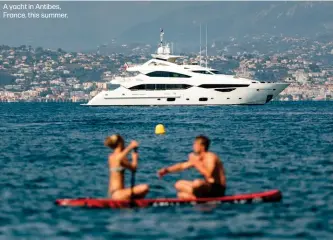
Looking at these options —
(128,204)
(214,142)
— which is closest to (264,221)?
(128,204)

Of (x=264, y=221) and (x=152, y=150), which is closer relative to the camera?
(x=264, y=221)

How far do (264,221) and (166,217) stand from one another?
6.83 feet

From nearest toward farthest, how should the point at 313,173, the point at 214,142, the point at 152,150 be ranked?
the point at 313,173
the point at 152,150
the point at 214,142

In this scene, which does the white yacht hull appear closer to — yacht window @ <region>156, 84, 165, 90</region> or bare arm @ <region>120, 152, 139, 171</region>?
yacht window @ <region>156, 84, 165, 90</region>

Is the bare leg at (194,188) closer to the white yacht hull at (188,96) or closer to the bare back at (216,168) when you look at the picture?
the bare back at (216,168)

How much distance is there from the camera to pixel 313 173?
29625mm

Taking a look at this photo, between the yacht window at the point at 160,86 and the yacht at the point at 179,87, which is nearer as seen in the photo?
the yacht at the point at 179,87

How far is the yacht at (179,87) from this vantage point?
11231 centimetres

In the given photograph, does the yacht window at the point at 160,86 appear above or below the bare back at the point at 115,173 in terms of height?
above

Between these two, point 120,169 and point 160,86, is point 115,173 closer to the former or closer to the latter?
point 120,169

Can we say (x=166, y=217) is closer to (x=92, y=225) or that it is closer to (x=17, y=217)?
(x=92, y=225)

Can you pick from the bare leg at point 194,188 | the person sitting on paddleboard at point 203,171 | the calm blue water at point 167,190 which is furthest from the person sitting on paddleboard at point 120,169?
the bare leg at point 194,188

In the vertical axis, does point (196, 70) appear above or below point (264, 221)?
above

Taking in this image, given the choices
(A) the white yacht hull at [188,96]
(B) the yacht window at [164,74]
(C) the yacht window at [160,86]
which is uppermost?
(B) the yacht window at [164,74]
